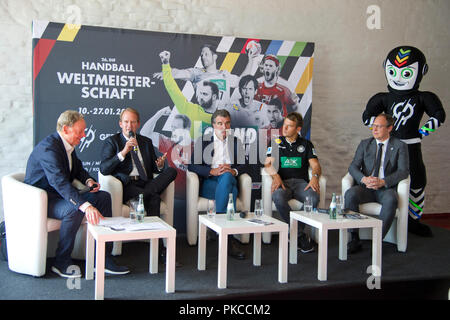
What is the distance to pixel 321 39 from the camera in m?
5.35

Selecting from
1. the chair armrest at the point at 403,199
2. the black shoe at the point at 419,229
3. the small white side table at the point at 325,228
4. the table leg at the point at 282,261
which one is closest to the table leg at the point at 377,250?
the small white side table at the point at 325,228

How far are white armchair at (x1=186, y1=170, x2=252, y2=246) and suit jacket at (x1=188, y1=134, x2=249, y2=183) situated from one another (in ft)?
0.35

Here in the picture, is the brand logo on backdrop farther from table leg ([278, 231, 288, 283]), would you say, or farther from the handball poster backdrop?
table leg ([278, 231, 288, 283])

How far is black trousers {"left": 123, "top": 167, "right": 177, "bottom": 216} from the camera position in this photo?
3812mm

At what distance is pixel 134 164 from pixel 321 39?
277 cm

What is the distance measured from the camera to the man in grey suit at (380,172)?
4008 mm

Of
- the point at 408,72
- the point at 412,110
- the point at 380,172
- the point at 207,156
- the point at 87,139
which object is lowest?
the point at 380,172

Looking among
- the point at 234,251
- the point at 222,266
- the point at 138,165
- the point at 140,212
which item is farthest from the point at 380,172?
the point at 140,212

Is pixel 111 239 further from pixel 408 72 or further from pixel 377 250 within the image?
pixel 408 72

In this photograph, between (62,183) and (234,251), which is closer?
(62,183)

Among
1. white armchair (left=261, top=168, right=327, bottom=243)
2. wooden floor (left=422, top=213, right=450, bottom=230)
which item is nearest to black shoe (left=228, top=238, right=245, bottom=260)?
white armchair (left=261, top=168, right=327, bottom=243)

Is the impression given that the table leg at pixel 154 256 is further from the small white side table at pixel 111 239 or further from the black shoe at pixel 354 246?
the black shoe at pixel 354 246

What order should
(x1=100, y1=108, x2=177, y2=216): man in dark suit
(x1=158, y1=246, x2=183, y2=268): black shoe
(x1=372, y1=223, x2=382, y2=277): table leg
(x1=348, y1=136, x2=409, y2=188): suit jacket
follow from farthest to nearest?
(x1=348, y1=136, x2=409, y2=188): suit jacket
(x1=100, y1=108, x2=177, y2=216): man in dark suit
(x1=158, y1=246, x2=183, y2=268): black shoe
(x1=372, y1=223, x2=382, y2=277): table leg

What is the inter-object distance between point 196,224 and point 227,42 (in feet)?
6.22
